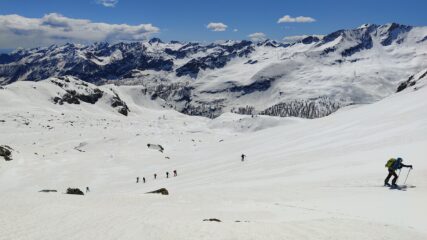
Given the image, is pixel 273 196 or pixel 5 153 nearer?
pixel 273 196

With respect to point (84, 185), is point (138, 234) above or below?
above

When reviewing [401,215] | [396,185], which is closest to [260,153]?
[396,185]

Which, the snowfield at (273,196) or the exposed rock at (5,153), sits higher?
the snowfield at (273,196)

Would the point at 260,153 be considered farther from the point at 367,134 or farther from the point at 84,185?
the point at 84,185

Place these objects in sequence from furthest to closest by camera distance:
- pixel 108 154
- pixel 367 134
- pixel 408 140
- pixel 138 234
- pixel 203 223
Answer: pixel 108 154 → pixel 367 134 → pixel 408 140 → pixel 203 223 → pixel 138 234

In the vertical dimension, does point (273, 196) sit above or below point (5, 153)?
above

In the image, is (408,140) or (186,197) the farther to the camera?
(408,140)

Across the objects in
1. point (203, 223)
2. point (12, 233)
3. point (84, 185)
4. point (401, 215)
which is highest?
point (401, 215)

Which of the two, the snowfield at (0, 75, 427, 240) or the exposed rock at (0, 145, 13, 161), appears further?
the exposed rock at (0, 145, 13, 161)

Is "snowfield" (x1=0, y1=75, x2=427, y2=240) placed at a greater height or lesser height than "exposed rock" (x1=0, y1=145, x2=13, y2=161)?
greater

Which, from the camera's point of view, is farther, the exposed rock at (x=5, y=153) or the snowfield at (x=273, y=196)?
the exposed rock at (x=5, y=153)

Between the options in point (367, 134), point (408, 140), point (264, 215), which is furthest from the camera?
point (367, 134)
